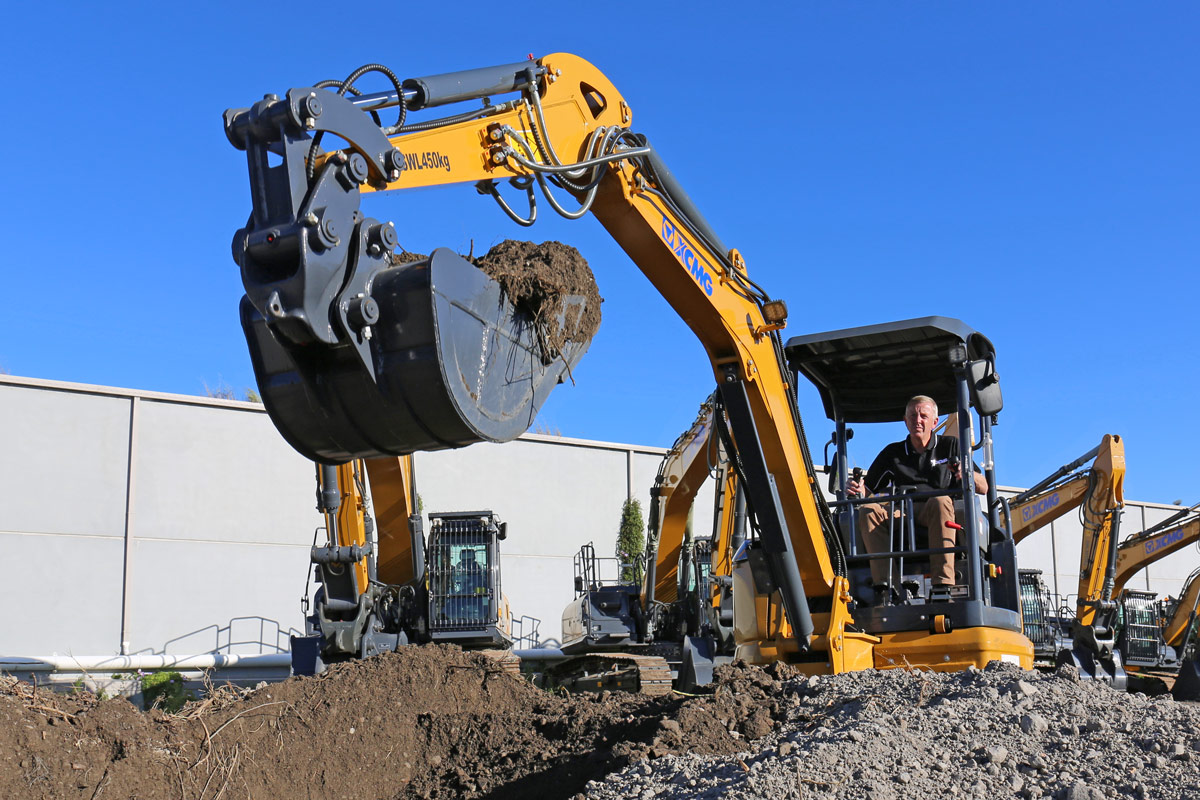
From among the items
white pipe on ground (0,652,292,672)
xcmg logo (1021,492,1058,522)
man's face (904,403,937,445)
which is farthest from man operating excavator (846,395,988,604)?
white pipe on ground (0,652,292,672)

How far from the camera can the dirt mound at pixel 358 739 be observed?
5188 millimetres

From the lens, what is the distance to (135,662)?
17.3m

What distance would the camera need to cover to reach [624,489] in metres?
23.9

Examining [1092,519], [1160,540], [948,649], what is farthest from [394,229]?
[1160,540]

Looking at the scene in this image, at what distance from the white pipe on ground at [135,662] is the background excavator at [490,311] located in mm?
11438

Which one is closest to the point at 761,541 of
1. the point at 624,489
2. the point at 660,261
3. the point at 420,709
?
the point at 660,261

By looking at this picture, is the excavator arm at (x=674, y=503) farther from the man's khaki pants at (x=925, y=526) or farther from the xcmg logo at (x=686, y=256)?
the xcmg logo at (x=686, y=256)

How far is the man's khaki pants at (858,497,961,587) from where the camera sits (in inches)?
264

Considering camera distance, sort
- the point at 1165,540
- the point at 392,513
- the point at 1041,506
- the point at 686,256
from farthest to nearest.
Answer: the point at 1165,540 → the point at 1041,506 → the point at 392,513 → the point at 686,256

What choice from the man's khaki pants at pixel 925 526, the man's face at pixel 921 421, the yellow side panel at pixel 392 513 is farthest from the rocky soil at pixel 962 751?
the yellow side panel at pixel 392 513

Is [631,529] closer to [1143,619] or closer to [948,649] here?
[1143,619]

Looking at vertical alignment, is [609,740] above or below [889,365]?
below

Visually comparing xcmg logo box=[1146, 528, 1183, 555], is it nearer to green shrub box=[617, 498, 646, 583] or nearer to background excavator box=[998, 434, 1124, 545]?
background excavator box=[998, 434, 1124, 545]

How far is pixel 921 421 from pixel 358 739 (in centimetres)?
412
